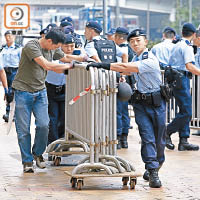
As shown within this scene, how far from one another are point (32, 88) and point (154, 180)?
6.88 feet

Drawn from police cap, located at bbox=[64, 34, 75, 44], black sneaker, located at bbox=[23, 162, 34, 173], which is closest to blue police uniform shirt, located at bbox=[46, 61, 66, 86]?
police cap, located at bbox=[64, 34, 75, 44]

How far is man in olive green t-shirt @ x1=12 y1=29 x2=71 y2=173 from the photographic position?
29.6 feet

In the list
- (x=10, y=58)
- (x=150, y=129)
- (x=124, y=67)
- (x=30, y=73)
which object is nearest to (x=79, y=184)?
(x=150, y=129)

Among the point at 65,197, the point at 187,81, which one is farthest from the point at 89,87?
the point at 187,81

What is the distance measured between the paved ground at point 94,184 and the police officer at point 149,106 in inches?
13.7

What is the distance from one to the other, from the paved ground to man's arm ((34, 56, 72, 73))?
4.50 ft

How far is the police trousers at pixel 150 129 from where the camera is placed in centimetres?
838

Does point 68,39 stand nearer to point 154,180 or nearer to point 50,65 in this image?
point 50,65

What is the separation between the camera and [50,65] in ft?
29.1

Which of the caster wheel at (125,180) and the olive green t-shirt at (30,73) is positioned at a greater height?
the olive green t-shirt at (30,73)

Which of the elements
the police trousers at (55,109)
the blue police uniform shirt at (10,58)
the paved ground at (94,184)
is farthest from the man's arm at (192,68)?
the blue police uniform shirt at (10,58)

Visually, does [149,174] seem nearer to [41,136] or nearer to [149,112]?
[149,112]

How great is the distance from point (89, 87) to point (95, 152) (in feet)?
2.59

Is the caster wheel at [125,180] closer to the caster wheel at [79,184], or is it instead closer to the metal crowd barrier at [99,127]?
the metal crowd barrier at [99,127]
